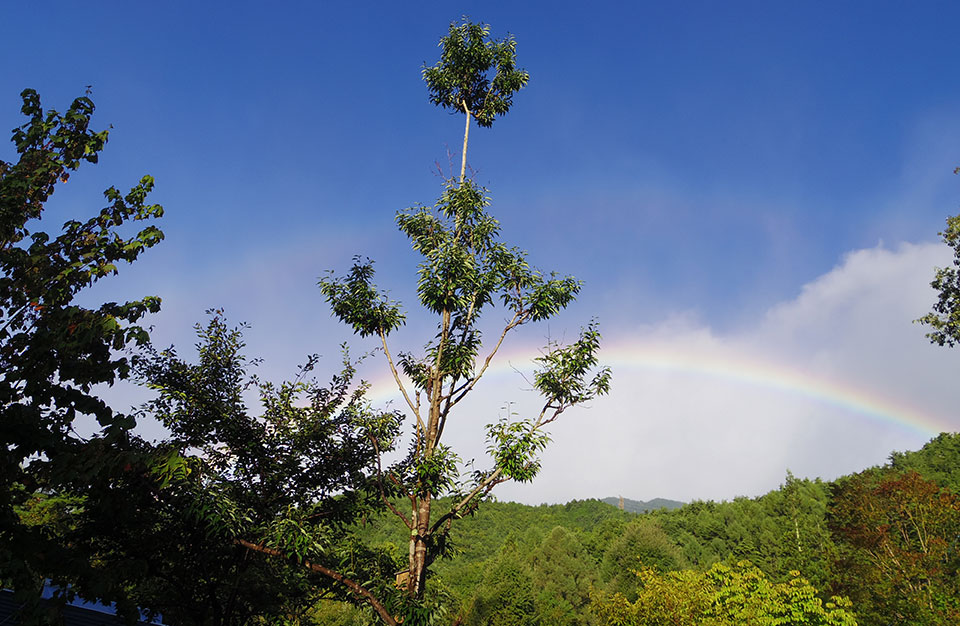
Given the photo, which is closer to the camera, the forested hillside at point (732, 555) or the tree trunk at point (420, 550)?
the tree trunk at point (420, 550)

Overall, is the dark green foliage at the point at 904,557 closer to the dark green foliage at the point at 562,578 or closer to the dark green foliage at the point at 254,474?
the dark green foliage at the point at 254,474

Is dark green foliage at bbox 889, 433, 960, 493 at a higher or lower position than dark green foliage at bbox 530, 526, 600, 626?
higher

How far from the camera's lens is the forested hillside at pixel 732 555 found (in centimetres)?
2491

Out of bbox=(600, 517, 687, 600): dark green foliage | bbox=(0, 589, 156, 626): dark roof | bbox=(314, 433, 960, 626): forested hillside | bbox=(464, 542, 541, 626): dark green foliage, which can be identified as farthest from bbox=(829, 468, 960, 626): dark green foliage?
bbox=(464, 542, 541, 626): dark green foliage

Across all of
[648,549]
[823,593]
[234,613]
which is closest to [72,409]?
[234,613]

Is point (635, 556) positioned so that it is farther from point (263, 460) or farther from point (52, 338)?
point (52, 338)

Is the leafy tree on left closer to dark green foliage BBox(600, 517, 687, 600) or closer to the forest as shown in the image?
the forest

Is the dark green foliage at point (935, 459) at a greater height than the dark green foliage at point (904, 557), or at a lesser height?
greater

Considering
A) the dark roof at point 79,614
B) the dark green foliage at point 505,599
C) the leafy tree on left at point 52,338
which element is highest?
the leafy tree on left at point 52,338

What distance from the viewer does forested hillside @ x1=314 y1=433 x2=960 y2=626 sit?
81.7ft

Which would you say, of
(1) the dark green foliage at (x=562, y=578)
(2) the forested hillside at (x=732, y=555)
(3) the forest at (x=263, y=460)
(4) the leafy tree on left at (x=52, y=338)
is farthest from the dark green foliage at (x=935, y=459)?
(4) the leafy tree on left at (x=52, y=338)

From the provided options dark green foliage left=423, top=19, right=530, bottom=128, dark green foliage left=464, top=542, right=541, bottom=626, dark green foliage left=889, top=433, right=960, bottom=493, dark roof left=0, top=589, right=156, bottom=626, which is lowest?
dark green foliage left=464, top=542, right=541, bottom=626

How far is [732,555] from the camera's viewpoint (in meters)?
73.7

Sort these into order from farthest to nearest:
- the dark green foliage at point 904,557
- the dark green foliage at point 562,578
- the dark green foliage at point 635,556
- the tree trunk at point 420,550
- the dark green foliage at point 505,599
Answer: the dark green foliage at point 562,578 → the dark green foliage at point 505,599 → the dark green foliage at point 635,556 → the dark green foliage at point 904,557 → the tree trunk at point 420,550
